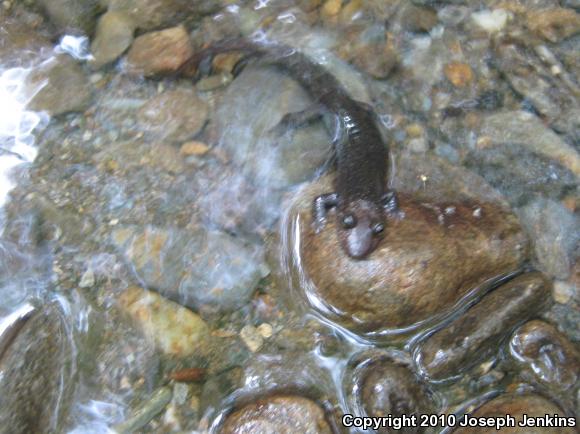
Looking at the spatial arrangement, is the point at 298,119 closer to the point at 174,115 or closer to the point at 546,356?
the point at 174,115

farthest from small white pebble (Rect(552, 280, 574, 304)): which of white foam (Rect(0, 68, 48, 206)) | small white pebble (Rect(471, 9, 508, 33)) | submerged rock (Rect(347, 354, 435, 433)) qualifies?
white foam (Rect(0, 68, 48, 206))

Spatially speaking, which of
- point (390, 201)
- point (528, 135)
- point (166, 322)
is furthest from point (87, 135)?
point (528, 135)

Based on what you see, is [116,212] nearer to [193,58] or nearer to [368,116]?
[193,58]

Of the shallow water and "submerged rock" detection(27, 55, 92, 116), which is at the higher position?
"submerged rock" detection(27, 55, 92, 116)

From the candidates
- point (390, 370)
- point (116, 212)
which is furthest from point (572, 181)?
point (116, 212)

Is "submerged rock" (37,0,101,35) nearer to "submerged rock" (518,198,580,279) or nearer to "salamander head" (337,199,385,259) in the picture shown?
"salamander head" (337,199,385,259)

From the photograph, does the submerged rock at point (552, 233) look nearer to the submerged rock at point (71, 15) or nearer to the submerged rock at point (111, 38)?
the submerged rock at point (111, 38)
